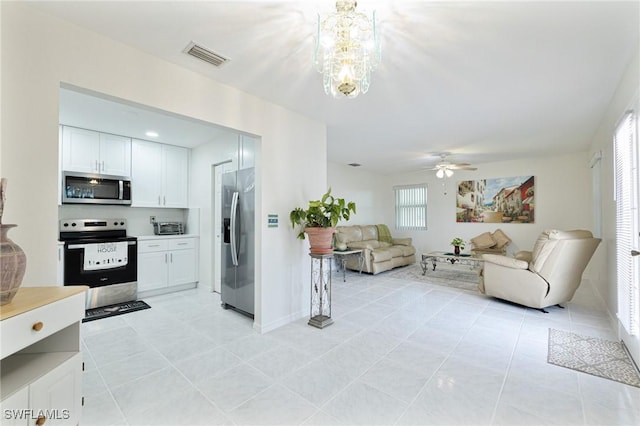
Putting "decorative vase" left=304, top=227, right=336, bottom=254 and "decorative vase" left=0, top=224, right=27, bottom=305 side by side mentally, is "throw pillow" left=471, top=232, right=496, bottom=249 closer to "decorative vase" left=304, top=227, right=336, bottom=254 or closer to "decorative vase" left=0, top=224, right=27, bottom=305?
"decorative vase" left=304, top=227, right=336, bottom=254

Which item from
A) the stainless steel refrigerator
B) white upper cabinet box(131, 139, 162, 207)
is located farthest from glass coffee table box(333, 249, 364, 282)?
white upper cabinet box(131, 139, 162, 207)

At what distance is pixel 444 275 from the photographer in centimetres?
583

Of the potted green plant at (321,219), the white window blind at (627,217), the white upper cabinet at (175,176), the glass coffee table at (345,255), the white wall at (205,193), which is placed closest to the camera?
the white window blind at (627,217)

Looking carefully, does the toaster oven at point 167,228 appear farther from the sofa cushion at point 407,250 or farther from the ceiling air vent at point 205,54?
the sofa cushion at point 407,250

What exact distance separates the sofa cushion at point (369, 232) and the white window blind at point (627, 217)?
4.47m

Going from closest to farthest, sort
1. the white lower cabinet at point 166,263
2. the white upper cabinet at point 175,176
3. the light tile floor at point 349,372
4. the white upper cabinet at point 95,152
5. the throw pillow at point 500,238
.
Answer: the light tile floor at point 349,372, the white upper cabinet at point 95,152, the white lower cabinet at point 166,263, the white upper cabinet at point 175,176, the throw pillow at point 500,238

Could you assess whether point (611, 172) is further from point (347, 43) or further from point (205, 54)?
point (205, 54)

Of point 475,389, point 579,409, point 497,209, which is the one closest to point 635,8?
point 579,409

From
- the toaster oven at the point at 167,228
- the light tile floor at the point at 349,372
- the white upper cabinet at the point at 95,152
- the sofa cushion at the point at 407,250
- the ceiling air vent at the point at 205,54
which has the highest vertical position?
the ceiling air vent at the point at 205,54

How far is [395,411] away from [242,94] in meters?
2.93

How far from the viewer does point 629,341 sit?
96.5 inches

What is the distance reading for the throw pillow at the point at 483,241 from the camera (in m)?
6.18

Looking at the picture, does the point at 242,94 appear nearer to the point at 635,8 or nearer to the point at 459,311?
the point at 635,8

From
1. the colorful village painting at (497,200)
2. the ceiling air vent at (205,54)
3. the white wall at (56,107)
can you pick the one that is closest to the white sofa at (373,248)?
the colorful village painting at (497,200)
